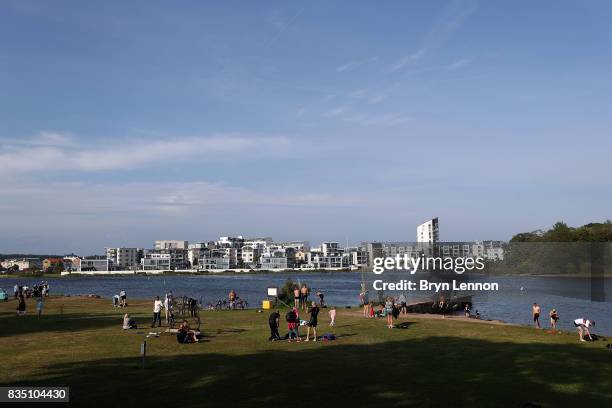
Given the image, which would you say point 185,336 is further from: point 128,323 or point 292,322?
point 128,323

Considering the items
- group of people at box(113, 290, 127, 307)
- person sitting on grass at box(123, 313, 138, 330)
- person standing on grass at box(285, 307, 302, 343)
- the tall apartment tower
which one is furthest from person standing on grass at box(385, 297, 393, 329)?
the tall apartment tower

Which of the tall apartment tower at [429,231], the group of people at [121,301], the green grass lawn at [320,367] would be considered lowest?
the group of people at [121,301]

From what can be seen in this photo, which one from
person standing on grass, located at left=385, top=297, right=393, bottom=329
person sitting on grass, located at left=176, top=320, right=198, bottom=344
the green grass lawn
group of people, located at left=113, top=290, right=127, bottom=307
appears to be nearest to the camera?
the green grass lawn

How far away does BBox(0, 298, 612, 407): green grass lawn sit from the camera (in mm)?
15430

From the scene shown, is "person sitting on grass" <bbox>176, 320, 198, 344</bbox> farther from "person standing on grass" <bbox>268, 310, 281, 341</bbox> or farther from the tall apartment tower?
the tall apartment tower

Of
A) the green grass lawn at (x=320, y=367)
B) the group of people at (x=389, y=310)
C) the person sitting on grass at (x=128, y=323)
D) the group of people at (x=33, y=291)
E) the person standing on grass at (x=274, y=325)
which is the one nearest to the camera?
the green grass lawn at (x=320, y=367)

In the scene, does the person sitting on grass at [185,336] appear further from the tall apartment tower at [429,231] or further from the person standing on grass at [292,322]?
the tall apartment tower at [429,231]

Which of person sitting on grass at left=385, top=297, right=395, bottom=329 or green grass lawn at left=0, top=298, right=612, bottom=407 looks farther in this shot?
person sitting on grass at left=385, top=297, right=395, bottom=329

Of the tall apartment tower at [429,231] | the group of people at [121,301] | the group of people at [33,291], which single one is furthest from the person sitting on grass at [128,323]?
the tall apartment tower at [429,231]

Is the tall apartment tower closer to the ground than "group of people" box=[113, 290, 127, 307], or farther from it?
farther from it

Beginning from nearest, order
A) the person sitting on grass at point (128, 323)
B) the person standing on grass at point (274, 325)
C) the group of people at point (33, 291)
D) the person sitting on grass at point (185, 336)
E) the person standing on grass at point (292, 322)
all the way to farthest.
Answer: the person sitting on grass at point (185, 336) < the person standing on grass at point (292, 322) < the person standing on grass at point (274, 325) < the person sitting on grass at point (128, 323) < the group of people at point (33, 291)

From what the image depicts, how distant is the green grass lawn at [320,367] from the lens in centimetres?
1543

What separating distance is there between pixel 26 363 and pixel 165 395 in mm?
7605

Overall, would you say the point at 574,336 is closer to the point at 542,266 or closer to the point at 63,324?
the point at 63,324
